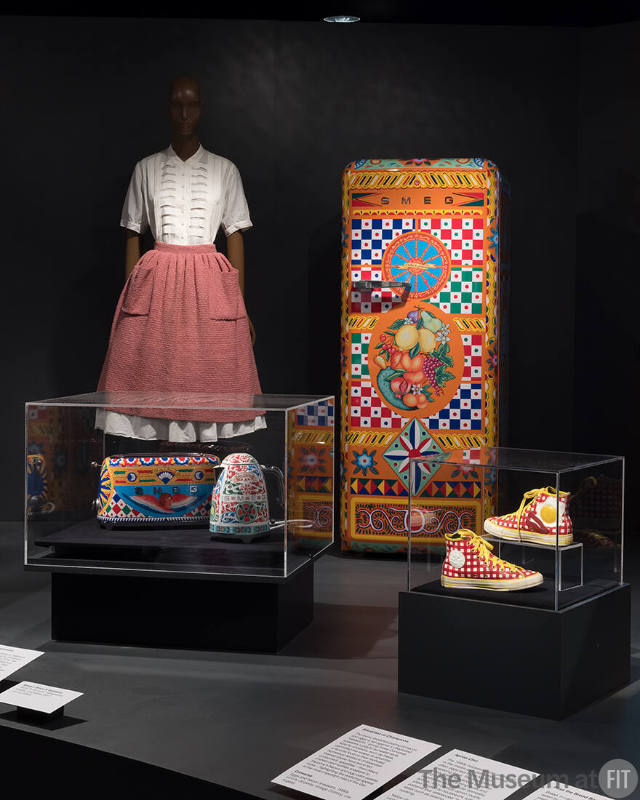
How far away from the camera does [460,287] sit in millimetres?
5301

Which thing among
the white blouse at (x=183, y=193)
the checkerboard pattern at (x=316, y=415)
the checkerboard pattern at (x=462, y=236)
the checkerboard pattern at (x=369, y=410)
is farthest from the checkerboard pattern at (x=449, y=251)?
the checkerboard pattern at (x=316, y=415)

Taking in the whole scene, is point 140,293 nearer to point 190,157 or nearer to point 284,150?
point 190,157

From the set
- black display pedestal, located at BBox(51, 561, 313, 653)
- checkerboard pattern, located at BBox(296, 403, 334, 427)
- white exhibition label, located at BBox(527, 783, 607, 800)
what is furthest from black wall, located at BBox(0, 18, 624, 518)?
white exhibition label, located at BBox(527, 783, 607, 800)

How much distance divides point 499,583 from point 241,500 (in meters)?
0.94

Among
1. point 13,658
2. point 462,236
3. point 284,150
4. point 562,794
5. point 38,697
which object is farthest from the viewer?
point 284,150

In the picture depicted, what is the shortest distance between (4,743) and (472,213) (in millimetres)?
3226

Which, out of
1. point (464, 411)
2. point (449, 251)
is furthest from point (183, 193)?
point (464, 411)

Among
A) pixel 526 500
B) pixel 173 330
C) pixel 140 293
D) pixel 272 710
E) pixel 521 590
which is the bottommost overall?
pixel 272 710

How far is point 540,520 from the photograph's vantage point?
10.6 feet

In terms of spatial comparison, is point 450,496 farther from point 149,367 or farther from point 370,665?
point 149,367

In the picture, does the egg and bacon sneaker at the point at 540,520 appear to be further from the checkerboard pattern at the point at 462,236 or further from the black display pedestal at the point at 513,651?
the checkerboard pattern at the point at 462,236

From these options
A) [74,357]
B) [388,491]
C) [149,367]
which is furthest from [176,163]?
[388,491]

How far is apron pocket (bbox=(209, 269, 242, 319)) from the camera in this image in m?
5.36

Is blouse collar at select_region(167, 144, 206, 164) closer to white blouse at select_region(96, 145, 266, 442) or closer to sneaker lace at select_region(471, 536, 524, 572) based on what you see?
white blouse at select_region(96, 145, 266, 442)
